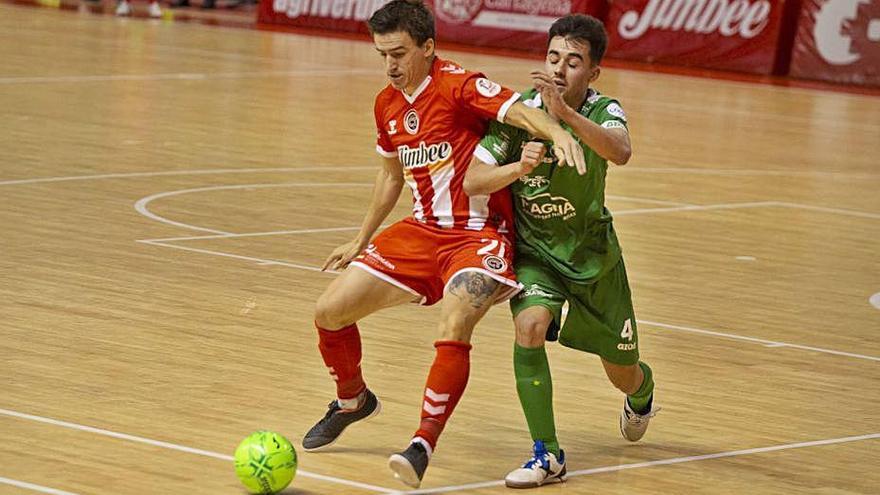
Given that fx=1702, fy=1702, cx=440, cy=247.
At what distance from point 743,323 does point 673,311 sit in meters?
0.45

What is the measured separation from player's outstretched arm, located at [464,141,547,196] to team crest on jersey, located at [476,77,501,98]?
0.26m

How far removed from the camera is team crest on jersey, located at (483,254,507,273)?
644cm

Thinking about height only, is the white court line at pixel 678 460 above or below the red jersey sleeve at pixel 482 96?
below

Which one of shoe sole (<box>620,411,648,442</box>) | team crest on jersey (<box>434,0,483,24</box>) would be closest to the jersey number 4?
shoe sole (<box>620,411,648,442</box>)

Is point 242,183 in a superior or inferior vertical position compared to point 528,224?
inferior

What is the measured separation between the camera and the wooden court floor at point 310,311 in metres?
6.70

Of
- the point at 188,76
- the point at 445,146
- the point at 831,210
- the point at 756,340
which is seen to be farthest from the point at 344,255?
the point at 188,76

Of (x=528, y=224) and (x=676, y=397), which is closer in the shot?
(x=528, y=224)

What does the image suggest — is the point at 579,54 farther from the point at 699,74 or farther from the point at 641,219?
the point at 699,74

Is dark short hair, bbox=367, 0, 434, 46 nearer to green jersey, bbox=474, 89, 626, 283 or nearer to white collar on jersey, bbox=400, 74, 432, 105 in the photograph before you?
white collar on jersey, bbox=400, 74, 432, 105

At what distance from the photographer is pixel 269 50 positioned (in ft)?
88.9

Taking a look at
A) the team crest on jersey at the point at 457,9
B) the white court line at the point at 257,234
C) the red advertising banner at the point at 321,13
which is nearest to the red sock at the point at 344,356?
the white court line at the point at 257,234

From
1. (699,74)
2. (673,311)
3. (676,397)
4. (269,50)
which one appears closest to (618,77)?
(699,74)

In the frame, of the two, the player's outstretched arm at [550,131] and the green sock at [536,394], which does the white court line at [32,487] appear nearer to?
the green sock at [536,394]
